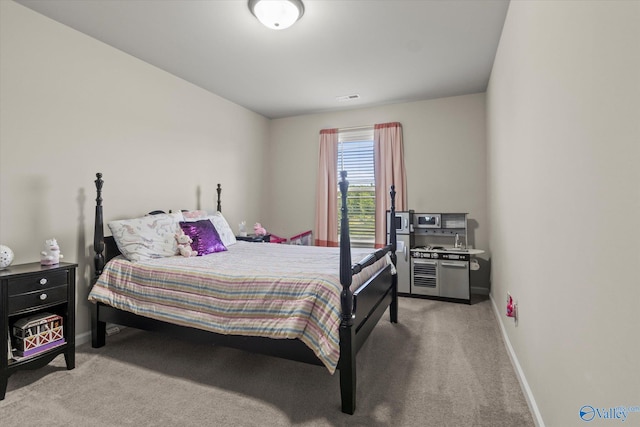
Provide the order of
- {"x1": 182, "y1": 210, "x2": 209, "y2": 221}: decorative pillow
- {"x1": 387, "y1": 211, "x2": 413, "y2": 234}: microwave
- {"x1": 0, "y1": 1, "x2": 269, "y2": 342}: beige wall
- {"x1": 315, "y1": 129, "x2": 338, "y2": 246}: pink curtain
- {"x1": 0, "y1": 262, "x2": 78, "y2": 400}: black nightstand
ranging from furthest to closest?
{"x1": 315, "y1": 129, "x2": 338, "y2": 246}: pink curtain < {"x1": 387, "y1": 211, "x2": 413, "y2": 234}: microwave < {"x1": 182, "y1": 210, "x2": 209, "y2": 221}: decorative pillow < {"x1": 0, "y1": 1, "x2": 269, "y2": 342}: beige wall < {"x1": 0, "y1": 262, "x2": 78, "y2": 400}: black nightstand

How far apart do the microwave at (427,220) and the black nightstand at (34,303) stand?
389 cm

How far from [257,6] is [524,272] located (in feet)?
8.58

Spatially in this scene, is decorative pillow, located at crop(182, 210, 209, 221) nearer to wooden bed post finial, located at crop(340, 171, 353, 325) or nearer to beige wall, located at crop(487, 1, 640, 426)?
wooden bed post finial, located at crop(340, 171, 353, 325)

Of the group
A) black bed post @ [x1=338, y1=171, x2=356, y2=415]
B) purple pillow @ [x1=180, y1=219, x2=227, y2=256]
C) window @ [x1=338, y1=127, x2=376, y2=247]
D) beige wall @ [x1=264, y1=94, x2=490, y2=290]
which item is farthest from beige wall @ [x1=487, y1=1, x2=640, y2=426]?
window @ [x1=338, y1=127, x2=376, y2=247]

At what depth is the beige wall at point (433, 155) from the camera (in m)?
4.41

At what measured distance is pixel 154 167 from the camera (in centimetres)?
353

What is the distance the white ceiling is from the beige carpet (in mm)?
2706

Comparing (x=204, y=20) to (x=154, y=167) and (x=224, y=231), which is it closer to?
(x=154, y=167)

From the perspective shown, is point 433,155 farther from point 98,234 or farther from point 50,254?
point 50,254

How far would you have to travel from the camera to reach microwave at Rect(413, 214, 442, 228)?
4.43 meters

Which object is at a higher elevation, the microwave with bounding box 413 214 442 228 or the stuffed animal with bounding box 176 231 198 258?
the microwave with bounding box 413 214 442 228

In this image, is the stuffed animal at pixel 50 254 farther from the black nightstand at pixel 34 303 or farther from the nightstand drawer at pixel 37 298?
the nightstand drawer at pixel 37 298

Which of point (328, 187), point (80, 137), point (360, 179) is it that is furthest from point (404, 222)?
point (80, 137)

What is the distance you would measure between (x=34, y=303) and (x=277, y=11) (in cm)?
268
